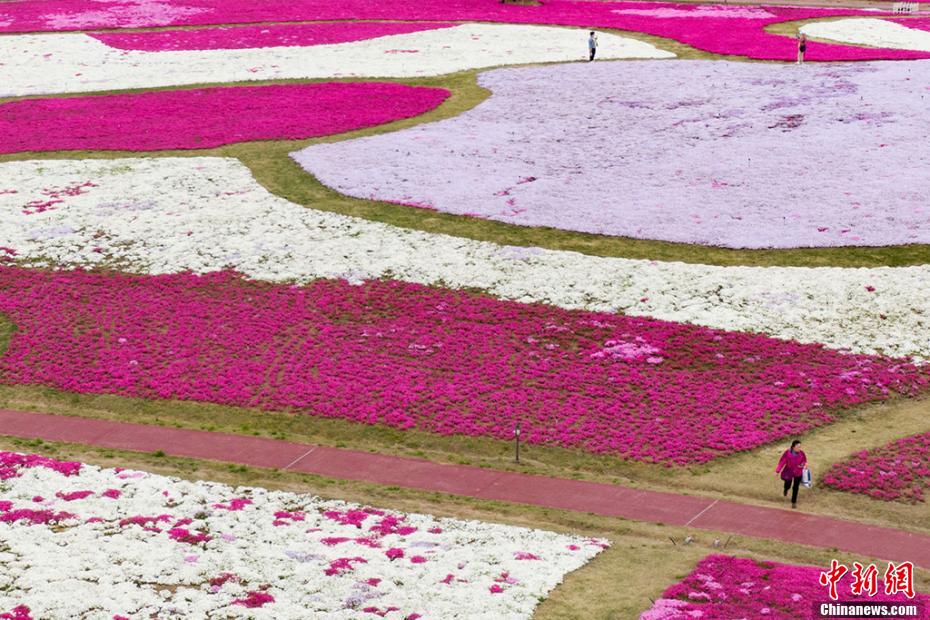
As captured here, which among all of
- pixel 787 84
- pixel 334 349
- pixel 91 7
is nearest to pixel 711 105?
pixel 787 84

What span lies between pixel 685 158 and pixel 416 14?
161ft

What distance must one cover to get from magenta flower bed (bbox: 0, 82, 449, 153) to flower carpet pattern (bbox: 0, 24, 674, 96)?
415cm

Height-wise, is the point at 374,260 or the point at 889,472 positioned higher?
the point at 374,260

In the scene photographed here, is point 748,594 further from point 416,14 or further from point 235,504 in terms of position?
point 416,14

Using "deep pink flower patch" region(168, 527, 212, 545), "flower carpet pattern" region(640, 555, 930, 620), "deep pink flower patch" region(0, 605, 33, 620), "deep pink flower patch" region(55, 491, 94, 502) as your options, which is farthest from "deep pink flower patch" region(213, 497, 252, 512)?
"flower carpet pattern" region(640, 555, 930, 620)

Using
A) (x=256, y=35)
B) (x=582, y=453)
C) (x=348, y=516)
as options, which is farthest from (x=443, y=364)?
(x=256, y=35)

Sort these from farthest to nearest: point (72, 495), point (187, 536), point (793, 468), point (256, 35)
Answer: point (256, 35) < point (72, 495) < point (793, 468) < point (187, 536)

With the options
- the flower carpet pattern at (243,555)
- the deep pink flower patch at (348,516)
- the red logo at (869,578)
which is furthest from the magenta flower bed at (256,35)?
the red logo at (869,578)

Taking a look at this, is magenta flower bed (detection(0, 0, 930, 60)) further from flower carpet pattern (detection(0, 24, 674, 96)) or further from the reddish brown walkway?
the reddish brown walkway

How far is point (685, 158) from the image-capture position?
59531mm

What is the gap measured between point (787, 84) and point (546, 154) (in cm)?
1765

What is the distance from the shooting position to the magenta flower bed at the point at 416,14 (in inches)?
3782

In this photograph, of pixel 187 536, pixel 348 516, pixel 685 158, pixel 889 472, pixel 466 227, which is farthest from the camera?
pixel 685 158

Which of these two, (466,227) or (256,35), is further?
(256,35)
